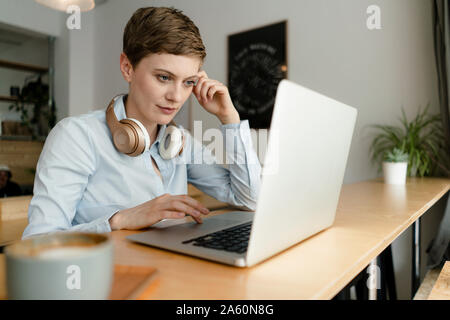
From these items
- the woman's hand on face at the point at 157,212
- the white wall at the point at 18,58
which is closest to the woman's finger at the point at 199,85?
the woman's hand on face at the point at 157,212

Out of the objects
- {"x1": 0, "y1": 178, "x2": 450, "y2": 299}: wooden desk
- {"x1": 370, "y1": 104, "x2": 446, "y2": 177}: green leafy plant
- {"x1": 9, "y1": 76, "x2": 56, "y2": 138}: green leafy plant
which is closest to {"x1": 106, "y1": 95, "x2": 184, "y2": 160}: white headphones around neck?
{"x1": 0, "y1": 178, "x2": 450, "y2": 299}: wooden desk

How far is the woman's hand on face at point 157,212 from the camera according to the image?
0.71m

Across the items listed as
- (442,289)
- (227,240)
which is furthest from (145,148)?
(442,289)

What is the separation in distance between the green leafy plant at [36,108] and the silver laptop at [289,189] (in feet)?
13.3

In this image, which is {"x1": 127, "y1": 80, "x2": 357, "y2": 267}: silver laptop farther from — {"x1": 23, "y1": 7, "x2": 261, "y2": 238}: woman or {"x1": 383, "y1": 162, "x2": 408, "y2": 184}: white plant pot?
{"x1": 383, "y1": 162, "x2": 408, "y2": 184}: white plant pot

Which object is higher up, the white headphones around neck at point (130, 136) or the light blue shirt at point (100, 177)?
the white headphones around neck at point (130, 136)

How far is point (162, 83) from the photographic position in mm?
1003

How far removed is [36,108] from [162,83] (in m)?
3.85

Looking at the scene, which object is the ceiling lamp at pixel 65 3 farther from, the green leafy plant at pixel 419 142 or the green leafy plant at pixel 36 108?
the green leafy plant at pixel 36 108

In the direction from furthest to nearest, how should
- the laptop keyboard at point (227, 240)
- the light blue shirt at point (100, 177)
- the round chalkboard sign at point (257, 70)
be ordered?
the round chalkboard sign at point (257, 70) → the light blue shirt at point (100, 177) → the laptop keyboard at point (227, 240)

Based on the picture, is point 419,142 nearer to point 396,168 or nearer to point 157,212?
point 396,168

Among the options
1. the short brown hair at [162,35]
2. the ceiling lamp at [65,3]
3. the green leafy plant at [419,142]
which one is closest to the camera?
the short brown hair at [162,35]

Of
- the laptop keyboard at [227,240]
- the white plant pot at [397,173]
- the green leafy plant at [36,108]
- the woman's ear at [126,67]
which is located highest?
the green leafy plant at [36,108]
